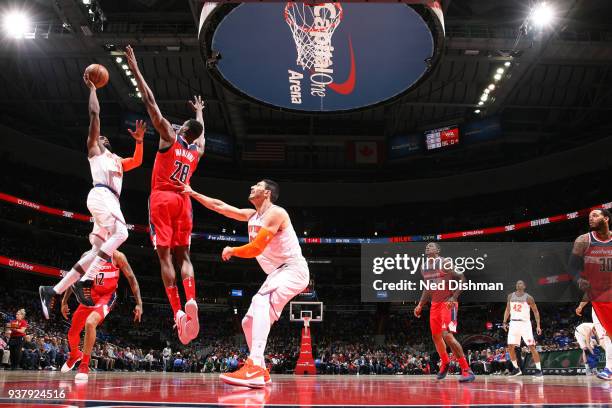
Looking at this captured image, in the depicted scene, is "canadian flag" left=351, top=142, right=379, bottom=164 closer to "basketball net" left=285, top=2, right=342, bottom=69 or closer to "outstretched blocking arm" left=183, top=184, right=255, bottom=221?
"basketball net" left=285, top=2, right=342, bottom=69

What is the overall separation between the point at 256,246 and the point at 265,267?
71 cm

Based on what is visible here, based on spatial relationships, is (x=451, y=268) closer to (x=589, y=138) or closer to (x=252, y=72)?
(x=252, y=72)

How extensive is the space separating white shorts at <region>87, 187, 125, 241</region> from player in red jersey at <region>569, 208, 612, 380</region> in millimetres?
5368

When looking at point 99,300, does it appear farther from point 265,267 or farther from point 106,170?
point 265,267

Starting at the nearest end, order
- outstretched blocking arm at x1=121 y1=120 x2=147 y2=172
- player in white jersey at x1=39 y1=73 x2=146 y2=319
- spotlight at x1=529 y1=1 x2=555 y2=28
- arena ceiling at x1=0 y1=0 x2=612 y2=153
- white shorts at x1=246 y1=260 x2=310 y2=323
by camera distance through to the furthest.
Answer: white shorts at x1=246 y1=260 x2=310 y2=323 < player in white jersey at x1=39 y1=73 x2=146 y2=319 < outstretched blocking arm at x1=121 y1=120 x2=147 y2=172 < spotlight at x1=529 y1=1 x2=555 y2=28 < arena ceiling at x1=0 y1=0 x2=612 y2=153

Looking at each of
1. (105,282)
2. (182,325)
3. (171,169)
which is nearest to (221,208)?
(171,169)

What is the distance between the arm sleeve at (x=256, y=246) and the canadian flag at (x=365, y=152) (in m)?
24.5

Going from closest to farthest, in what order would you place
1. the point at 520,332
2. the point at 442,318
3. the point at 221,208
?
the point at 221,208 < the point at 442,318 < the point at 520,332

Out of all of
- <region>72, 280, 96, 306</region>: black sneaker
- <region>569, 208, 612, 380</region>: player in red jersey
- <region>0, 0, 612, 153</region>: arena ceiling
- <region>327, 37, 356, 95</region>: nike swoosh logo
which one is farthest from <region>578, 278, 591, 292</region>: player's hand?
<region>0, 0, 612, 153</region>: arena ceiling

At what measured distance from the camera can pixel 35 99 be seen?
2522 centimetres

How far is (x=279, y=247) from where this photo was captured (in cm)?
482

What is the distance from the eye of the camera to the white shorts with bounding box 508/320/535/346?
1126cm

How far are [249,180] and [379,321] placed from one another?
39.8ft

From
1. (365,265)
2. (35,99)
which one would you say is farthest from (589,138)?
(35,99)
